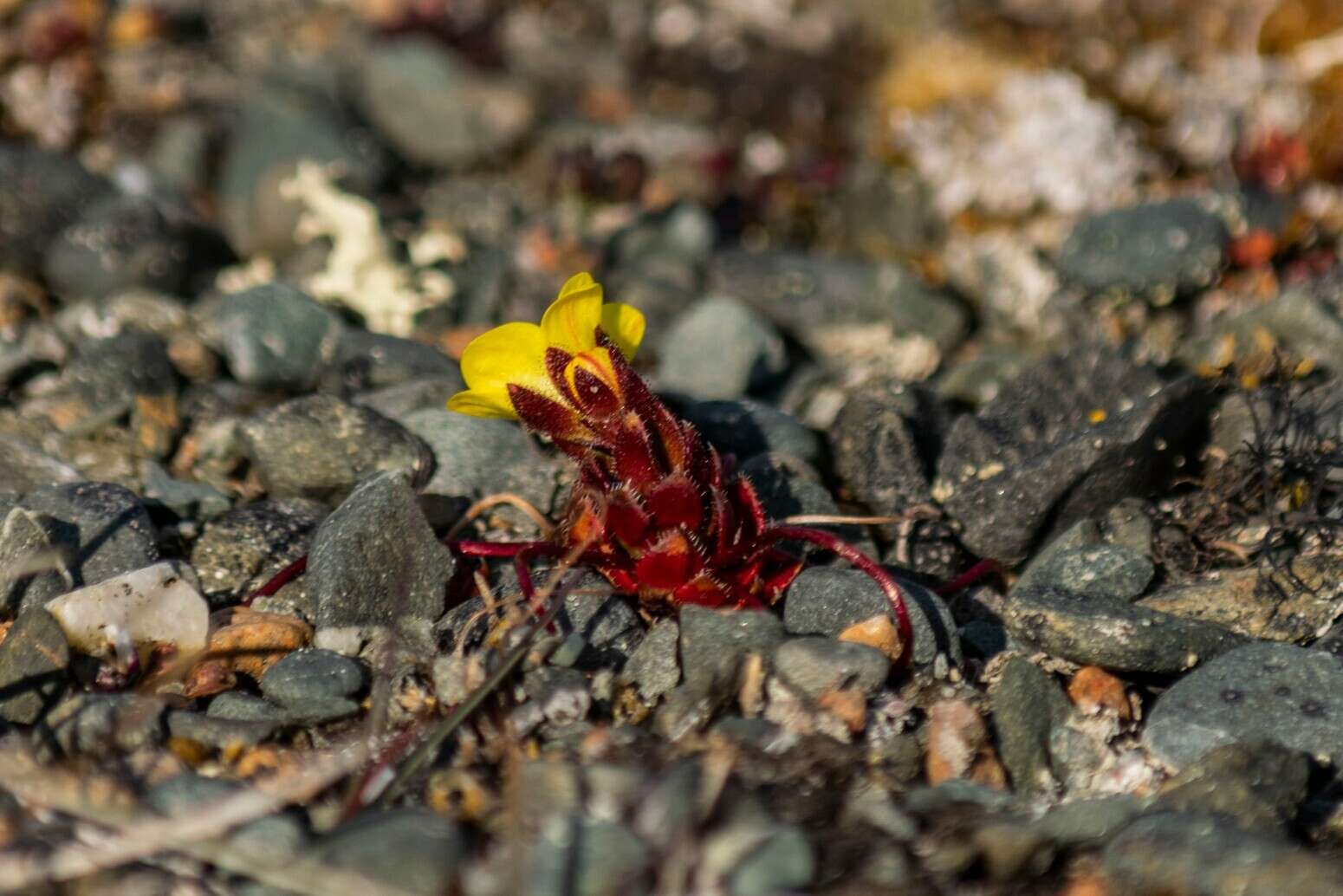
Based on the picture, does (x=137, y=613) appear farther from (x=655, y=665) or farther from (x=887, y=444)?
(x=887, y=444)

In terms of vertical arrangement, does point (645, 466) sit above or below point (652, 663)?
above

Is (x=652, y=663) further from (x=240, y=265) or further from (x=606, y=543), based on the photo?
(x=240, y=265)

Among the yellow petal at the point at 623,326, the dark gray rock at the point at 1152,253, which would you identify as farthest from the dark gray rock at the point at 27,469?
the dark gray rock at the point at 1152,253

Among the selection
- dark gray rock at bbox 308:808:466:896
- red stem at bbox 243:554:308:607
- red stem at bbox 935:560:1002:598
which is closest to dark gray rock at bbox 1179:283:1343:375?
red stem at bbox 935:560:1002:598

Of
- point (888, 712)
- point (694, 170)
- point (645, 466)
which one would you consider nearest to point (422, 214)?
point (694, 170)

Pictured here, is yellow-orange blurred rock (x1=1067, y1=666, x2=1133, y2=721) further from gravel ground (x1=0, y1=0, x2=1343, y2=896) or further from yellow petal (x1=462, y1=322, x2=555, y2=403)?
yellow petal (x1=462, y1=322, x2=555, y2=403)

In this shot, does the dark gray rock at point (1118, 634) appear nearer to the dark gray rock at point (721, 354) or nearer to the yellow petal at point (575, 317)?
the yellow petal at point (575, 317)

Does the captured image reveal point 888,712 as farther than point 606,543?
No
